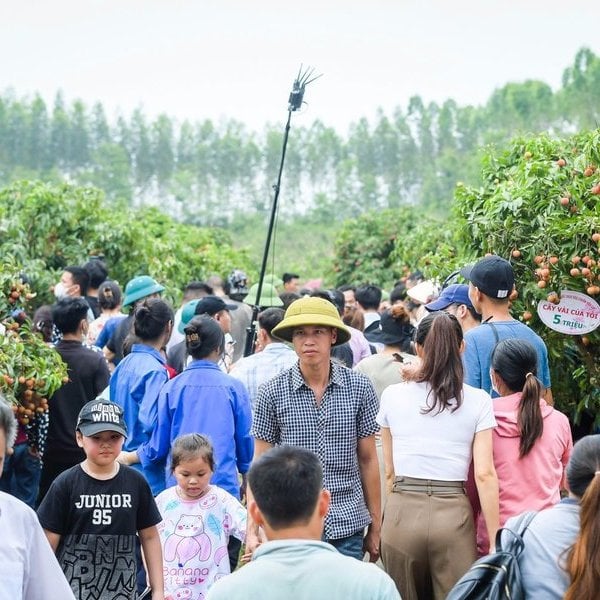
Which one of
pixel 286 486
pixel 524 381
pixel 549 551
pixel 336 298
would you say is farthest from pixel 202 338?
pixel 336 298

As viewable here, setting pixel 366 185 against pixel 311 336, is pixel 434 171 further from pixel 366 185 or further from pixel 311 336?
pixel 311 336

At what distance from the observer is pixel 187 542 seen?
557 cm

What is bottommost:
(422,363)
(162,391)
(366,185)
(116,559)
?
(366,185)

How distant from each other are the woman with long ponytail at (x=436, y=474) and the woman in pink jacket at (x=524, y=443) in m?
0.14

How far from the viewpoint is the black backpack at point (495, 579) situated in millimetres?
3883

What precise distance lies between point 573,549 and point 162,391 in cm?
303

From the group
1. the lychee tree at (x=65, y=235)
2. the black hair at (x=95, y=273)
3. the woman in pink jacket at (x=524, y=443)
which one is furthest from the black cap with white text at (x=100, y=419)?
the lychee tree at (x=65, y=235)

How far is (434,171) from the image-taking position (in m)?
85.7

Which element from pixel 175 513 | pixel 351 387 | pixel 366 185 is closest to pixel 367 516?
pixel 351 387

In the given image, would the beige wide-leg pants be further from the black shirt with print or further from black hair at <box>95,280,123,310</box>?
→ black hair at <box>95,280,123,310</box>

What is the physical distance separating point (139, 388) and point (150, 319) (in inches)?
16.6

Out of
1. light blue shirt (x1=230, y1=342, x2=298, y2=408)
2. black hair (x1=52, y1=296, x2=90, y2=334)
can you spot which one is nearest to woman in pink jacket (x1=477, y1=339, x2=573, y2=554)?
light blue shirt (x1=230, y1=342, x2=298, y2=408)

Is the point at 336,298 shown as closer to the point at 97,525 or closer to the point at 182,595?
the point at 182,595

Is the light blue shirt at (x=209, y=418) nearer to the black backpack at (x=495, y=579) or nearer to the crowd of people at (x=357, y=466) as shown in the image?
the crowd of people at (x=357, y=466)
